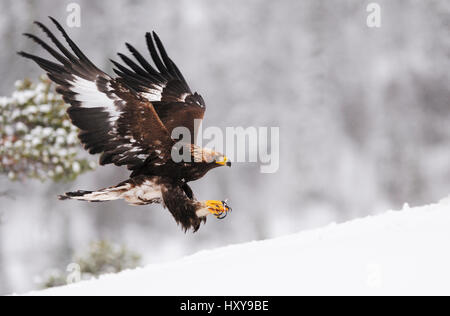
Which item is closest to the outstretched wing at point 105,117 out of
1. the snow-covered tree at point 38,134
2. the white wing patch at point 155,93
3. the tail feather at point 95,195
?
the tail feather at point 95,195

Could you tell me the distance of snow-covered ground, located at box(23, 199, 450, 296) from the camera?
83.7 inches

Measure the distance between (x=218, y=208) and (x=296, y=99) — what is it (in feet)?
25.6

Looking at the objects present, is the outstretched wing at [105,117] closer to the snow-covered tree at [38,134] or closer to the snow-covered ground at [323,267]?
the snow-covered ground at [323,267]

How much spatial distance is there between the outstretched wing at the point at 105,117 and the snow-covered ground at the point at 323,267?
640 mm

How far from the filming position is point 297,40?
973 cm

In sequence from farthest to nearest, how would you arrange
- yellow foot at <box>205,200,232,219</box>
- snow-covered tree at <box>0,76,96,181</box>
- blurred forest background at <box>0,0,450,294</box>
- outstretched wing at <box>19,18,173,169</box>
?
blurred forest background at <box>0,0,450,294</box> < snow-covered tree at <box>0,76,96,181</box> < outstretched wing at <box>19,18,173,169</box> < yellow foot at <box>205,200,232,219</box>

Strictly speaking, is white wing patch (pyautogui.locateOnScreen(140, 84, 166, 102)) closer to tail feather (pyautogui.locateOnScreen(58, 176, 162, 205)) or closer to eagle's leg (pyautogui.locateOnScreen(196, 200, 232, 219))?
tail feather (pyautogui.locateOnScreen(58, 176, 162, 205))

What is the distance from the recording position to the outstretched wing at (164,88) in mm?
2461

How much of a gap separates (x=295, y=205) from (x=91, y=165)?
17.8 feet

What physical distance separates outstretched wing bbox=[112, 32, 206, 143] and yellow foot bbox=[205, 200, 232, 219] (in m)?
0.68

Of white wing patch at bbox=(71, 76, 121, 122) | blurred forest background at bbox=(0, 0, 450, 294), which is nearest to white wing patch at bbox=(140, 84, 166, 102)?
white wing patch at bbox=(71, 76, 121, 122)

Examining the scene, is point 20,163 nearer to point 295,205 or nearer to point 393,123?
point 295,205

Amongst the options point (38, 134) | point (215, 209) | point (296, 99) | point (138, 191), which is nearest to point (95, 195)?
point (138, 191)

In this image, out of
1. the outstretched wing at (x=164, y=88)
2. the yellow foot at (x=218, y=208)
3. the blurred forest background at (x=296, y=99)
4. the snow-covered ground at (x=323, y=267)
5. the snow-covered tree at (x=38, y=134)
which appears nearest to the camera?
the yellow foot at (x=218, y=208)
